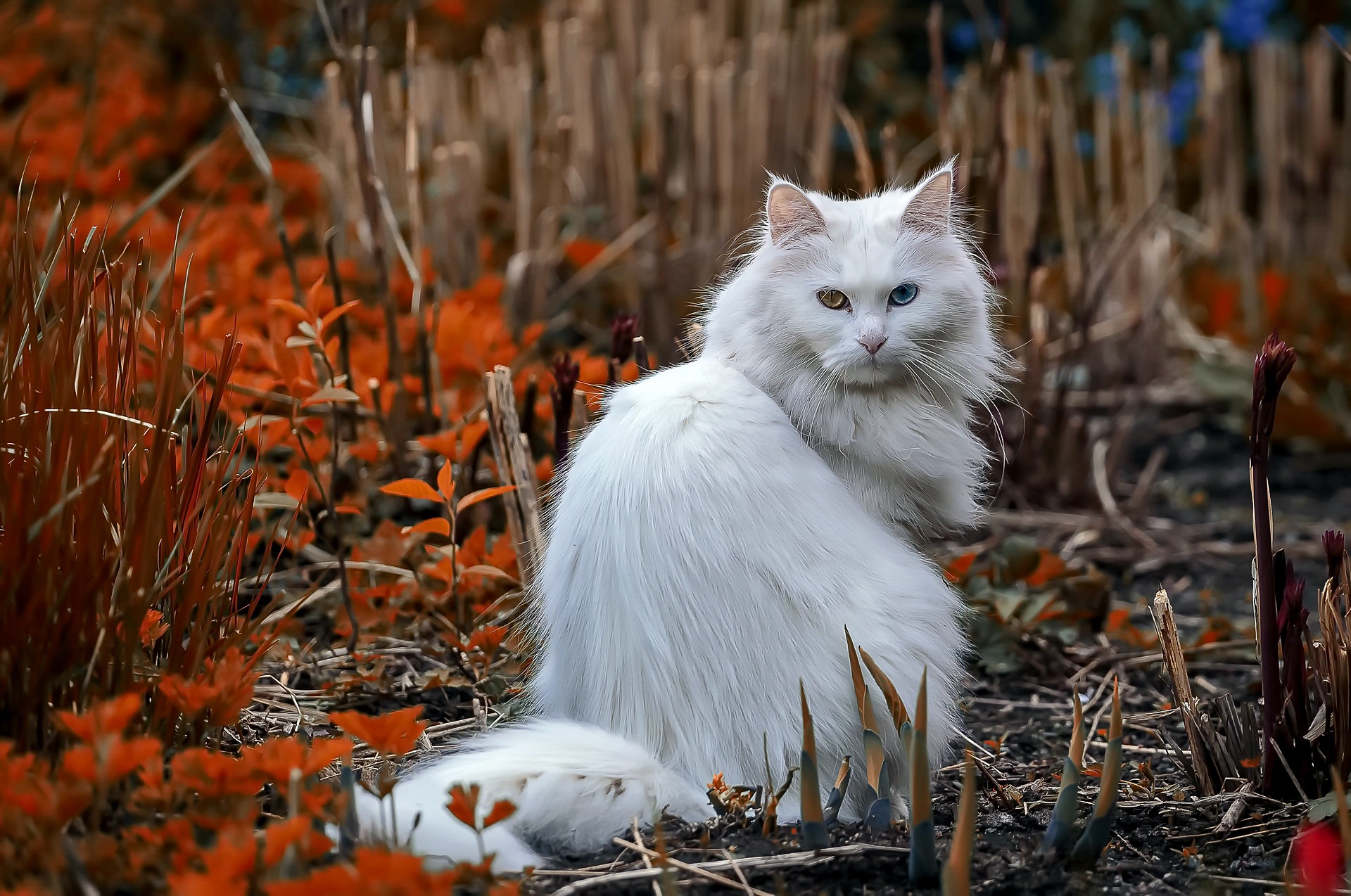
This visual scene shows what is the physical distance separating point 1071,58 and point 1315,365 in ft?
9.89

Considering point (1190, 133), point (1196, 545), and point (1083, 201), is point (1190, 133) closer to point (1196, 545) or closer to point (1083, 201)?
point (1083, 201)

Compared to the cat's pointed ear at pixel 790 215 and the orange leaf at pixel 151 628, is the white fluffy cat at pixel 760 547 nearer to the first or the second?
the cat's pointed ear at pixel 790 215

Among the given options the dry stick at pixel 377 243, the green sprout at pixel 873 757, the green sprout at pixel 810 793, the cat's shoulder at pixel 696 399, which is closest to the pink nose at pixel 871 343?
the cat's shoulder at pixel 696 399

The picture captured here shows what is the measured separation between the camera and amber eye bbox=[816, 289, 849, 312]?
6.48ft

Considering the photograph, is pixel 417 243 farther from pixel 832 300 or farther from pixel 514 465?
pixel 832 300

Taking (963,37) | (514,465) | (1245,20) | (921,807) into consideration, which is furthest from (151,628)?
(1245,20)

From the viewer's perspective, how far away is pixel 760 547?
176 cm

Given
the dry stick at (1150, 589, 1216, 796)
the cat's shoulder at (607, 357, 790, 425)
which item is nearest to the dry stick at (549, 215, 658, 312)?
the cat's shoulder at (607, 357, 790, 425)

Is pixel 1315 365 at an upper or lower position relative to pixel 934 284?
lower

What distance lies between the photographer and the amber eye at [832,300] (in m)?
1.97

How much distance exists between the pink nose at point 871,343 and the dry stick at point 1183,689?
57 cm

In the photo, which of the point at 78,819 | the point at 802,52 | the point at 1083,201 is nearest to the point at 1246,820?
the point at 78,819

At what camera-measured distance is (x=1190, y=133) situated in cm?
617

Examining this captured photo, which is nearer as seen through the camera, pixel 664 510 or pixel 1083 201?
pixel 664 510
